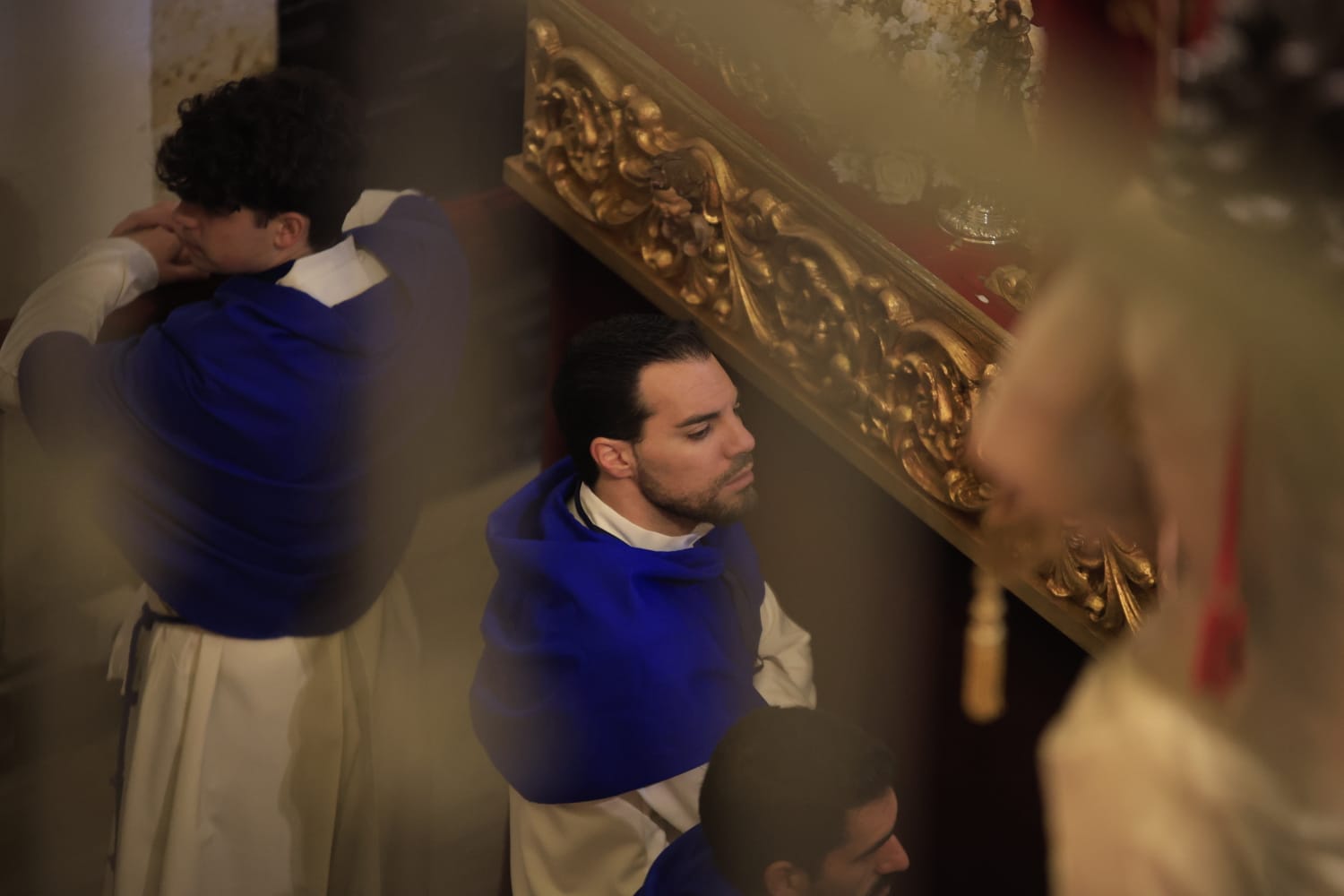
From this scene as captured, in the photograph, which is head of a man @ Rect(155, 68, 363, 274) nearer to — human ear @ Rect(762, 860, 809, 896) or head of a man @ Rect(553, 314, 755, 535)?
head of a man @ Rect(553, 314, 755, 535)

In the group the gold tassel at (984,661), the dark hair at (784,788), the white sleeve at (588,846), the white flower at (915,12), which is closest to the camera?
the gold tassel at (984,661)

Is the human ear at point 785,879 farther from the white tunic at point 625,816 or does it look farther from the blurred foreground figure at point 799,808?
the white tunic at point 625,816

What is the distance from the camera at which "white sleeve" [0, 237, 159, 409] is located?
1.25m

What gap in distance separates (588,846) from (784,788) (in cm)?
27

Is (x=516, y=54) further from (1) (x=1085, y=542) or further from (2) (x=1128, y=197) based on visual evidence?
(2) (x=1128, y=197)

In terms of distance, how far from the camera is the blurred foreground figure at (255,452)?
1225 mm

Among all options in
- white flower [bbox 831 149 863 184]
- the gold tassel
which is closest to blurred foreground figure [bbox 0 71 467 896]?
white flower [bbox 831 149 863 184]

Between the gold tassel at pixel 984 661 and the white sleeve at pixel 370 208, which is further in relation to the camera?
the white sleeve at pixel 370 208

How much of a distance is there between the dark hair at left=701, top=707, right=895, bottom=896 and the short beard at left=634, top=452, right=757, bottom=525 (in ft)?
0.57

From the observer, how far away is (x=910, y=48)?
41.4 inches

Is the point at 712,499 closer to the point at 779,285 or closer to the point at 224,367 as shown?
the point at 779,285

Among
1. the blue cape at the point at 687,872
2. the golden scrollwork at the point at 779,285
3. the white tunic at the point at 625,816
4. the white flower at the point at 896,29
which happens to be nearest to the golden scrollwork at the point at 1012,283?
the golden scrollwork at the point at 779,285

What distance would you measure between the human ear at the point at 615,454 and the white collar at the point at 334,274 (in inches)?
9.8

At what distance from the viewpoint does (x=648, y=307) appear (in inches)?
55.7
